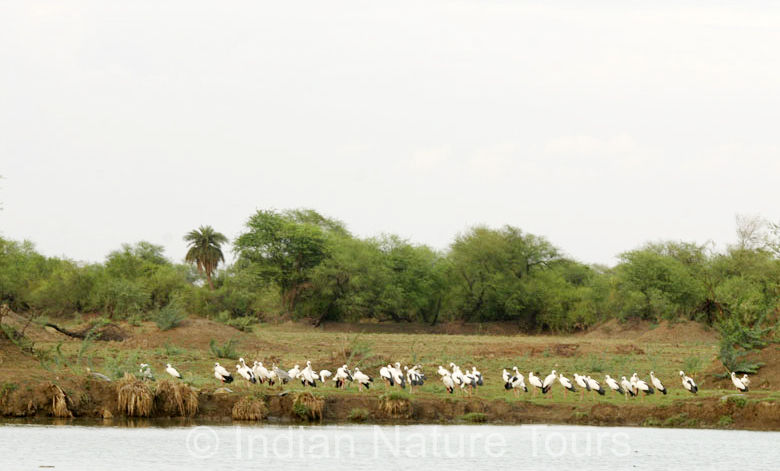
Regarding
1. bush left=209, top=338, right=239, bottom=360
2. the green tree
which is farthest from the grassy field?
the green tree

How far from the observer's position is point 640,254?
71875 millimetres

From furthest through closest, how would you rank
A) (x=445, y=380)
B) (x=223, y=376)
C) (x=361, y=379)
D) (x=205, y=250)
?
(x=205, y=250), (x=445, y=380), (x=223, y=376), (x=361, y=379)

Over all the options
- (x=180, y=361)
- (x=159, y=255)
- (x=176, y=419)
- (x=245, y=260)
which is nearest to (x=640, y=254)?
Answer: (x=245, y=260)

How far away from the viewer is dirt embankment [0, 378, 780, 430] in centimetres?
2689

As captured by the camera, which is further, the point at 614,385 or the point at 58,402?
the point at 614,385

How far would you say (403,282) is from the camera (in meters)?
79.2

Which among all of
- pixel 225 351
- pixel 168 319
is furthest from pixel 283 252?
pixel 225 351

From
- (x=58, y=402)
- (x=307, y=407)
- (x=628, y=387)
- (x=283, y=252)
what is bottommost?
(x=307, y=407)

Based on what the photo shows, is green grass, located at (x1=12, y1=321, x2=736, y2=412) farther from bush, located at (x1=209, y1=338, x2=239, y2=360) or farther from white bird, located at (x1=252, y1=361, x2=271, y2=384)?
white bird, located at (x1=252, y1=361, x2=271, y2=384)

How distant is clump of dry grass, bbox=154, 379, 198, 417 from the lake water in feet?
3.63

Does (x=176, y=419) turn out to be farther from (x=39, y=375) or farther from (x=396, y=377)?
(x=396, y=377)

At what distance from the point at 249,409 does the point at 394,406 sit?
3923 millimetres

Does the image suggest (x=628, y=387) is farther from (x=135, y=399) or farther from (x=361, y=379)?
(x=135, y=399)

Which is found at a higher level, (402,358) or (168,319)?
(168,319)
